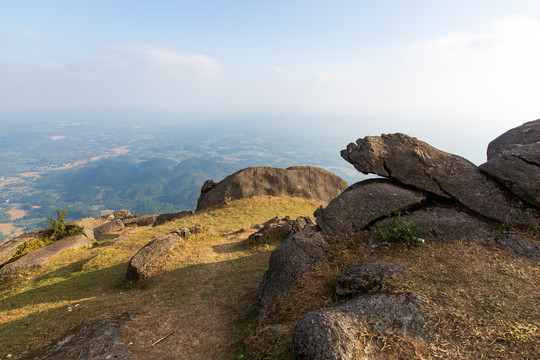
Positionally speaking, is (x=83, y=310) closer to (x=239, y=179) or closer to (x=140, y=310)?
(x=140, y=310)

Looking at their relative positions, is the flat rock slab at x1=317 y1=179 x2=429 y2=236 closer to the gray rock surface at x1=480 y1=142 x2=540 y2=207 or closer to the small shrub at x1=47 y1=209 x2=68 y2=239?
the gray rock surface at x1=480 y1=142 x2=540 y2=207

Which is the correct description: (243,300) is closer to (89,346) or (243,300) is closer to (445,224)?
(89,346)

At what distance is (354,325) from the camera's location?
23.2 feet

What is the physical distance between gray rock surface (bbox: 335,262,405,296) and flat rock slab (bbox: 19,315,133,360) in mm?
7817

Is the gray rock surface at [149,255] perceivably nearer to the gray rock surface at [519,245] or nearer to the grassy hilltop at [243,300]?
the grassy hilltop at [243,300]

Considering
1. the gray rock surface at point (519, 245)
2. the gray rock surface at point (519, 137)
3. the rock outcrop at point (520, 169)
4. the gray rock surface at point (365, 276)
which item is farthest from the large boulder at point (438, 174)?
the gray rock surface at point (365, 276)

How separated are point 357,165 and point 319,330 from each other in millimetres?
9465

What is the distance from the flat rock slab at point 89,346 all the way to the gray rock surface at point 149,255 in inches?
193

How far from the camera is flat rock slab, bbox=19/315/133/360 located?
29.1 feet

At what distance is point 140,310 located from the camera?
12.4 meters

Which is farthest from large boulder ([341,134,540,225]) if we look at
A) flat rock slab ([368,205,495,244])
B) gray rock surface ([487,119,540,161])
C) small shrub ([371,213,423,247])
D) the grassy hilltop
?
small shrub ([371,213,423,247])

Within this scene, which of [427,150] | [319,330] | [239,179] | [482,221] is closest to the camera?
[319,330]

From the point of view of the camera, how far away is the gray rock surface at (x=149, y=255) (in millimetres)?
15562

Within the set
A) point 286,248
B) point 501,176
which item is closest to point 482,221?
point 501,176
